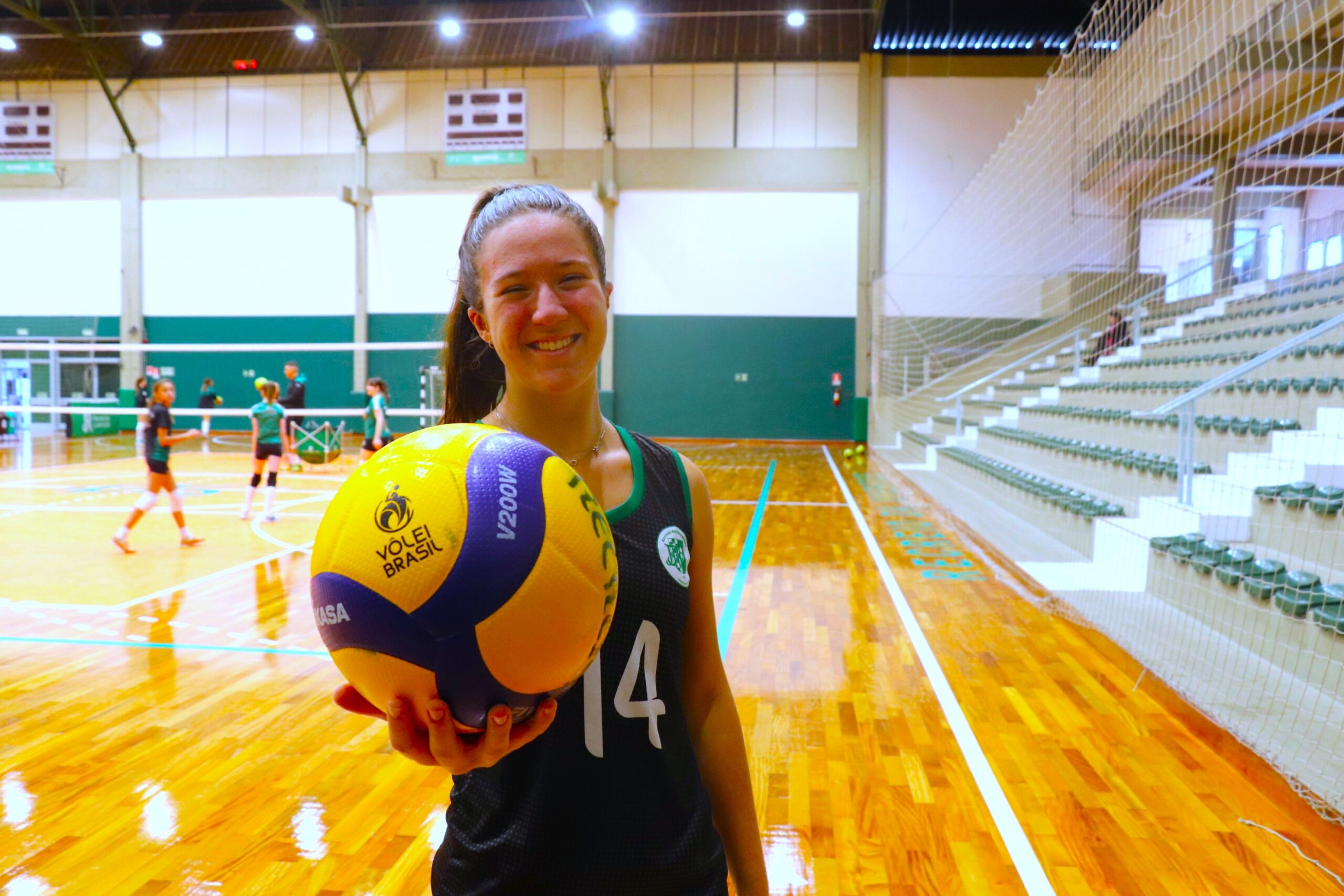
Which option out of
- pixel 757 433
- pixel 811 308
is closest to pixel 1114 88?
pixel 811 308

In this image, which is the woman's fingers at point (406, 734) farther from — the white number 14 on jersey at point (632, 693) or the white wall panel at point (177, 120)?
the white wall panel at point (177, 120)

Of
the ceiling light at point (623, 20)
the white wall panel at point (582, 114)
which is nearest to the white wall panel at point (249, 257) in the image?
the white wall panel at point (582, 114)

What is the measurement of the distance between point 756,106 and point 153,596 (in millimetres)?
13734

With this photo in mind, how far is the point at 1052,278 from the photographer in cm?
1502

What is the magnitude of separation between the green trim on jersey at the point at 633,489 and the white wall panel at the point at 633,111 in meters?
16.0

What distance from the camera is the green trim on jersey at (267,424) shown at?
728 centimetres

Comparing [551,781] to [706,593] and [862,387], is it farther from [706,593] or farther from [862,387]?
[862,387]

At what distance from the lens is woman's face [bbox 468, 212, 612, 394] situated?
38.4 inches

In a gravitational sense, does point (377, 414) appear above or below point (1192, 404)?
below

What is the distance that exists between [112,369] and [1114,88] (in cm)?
1776

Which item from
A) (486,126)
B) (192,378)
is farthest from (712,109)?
(192,378)

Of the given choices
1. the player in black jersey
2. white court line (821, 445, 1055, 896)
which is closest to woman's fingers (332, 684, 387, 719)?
the player in black jersey

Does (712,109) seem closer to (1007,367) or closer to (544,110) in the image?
(544,110)

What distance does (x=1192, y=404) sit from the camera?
4734 mm
